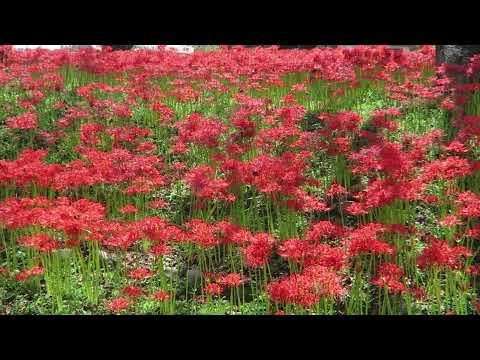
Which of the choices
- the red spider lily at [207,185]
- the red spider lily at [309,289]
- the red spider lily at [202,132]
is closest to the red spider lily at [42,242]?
the red spider lily at [207,185]

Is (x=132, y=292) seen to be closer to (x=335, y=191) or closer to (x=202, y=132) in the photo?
(x=335, y=191)

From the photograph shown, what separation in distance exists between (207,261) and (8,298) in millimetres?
1800

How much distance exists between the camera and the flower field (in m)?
4.93

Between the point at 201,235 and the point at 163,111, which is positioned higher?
the point at 163,111

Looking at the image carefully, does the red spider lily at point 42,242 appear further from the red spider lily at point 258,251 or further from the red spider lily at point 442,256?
the red spider lily at point 442,256

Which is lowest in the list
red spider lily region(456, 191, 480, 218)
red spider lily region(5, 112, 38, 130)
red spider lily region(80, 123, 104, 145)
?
red spider lily region(456, 191, 480, 218)

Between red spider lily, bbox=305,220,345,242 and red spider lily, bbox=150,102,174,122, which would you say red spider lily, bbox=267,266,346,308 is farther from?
red spider lily, bbox=150,102,174,122

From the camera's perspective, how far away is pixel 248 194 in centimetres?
667

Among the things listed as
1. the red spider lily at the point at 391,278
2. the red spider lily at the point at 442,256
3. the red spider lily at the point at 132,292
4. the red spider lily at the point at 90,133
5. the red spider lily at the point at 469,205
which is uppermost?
the red spider lily at the point at 90,133

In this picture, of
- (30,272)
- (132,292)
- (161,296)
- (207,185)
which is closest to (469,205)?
(207,185)

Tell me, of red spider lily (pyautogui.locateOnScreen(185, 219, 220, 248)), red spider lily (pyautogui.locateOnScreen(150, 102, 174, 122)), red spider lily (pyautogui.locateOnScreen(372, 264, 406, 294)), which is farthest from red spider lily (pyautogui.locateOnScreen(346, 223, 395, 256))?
red spider lily (pyautogui.locateOnScreen(150, 102, 174, 122))

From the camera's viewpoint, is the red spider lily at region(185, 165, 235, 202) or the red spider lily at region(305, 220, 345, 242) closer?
the red spider lily at region(305, 220, 345, 242)

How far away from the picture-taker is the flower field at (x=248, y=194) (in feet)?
16.2
